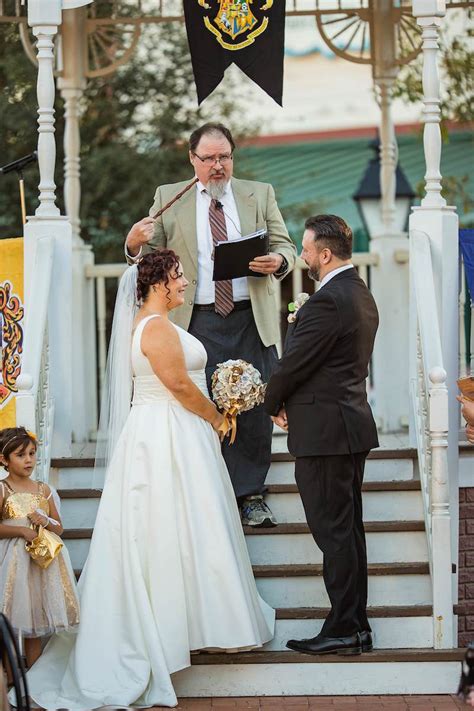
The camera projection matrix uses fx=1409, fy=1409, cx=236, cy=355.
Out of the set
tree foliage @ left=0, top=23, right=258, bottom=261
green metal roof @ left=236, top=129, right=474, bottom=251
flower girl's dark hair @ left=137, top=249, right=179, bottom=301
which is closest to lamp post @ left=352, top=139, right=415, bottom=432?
flower girl's dark hair @ left=137, top=249, right=179, bottom=301

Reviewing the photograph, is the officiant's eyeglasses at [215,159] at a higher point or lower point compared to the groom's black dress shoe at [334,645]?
higher

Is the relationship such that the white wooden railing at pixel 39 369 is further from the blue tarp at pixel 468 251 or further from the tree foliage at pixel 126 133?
the tree foliage at pixel 126 133

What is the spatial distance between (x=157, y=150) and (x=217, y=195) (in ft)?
29.8

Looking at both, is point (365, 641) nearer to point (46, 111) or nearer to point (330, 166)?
point (46, 111)

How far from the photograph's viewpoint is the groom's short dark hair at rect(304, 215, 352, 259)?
22.2ft

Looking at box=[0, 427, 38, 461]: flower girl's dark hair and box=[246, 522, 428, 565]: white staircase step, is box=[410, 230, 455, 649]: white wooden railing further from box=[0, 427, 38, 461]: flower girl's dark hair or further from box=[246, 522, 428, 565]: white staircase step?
box=[0, 427, 38, 461]: flower girl's dark hair

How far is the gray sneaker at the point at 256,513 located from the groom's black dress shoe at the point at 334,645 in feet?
2.75

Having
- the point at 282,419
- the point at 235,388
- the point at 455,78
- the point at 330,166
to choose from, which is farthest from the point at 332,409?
the point at 330,166

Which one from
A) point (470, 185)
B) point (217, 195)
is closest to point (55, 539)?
point (217, 195)

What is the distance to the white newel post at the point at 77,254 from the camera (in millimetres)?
9641

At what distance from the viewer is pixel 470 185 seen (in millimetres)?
19406

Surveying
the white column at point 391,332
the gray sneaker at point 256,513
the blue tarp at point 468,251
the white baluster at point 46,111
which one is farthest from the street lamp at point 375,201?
the gray sneaker at point 256,513

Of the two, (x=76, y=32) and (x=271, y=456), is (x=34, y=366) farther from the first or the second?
(x=76, y=32)

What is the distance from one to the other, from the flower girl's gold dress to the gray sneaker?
1155 mm
